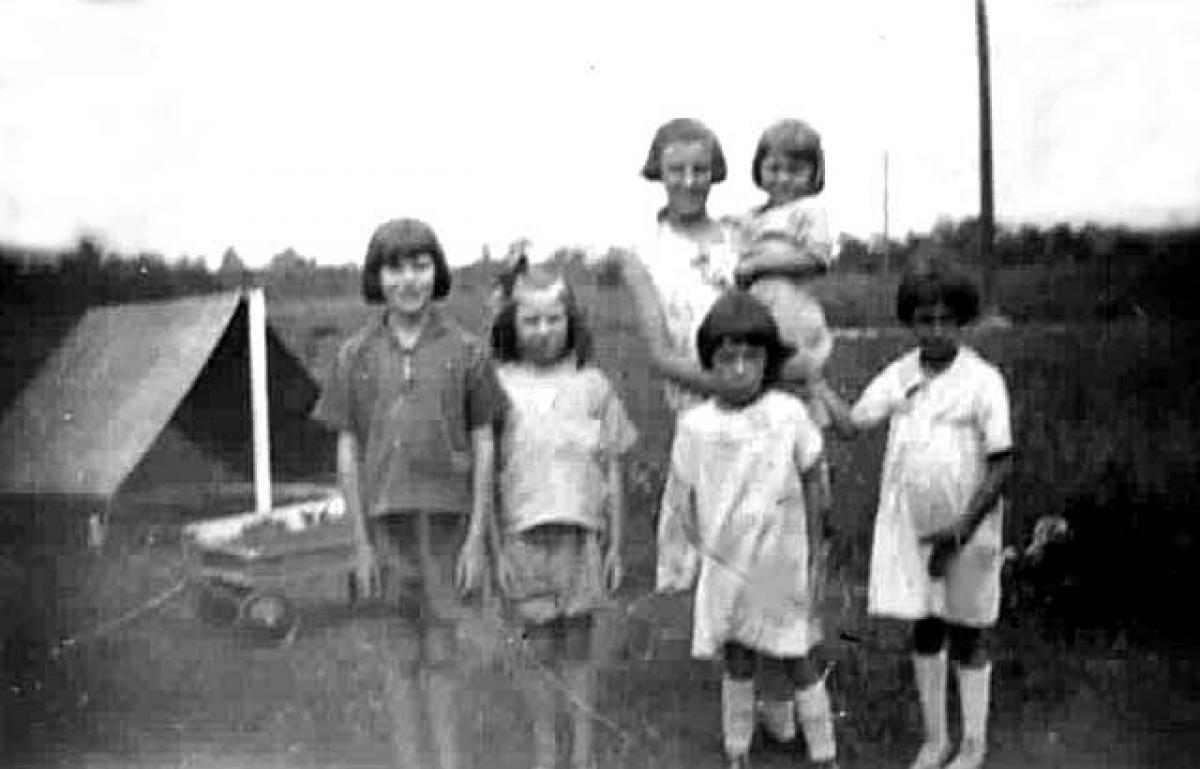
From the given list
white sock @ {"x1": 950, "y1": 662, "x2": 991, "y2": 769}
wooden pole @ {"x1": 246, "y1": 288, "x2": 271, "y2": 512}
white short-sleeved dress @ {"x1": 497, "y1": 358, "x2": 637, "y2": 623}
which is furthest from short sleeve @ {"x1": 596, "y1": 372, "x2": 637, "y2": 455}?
white sock @ {"x1": 950, "y1": 662, "x2": 991, "y2": 769}

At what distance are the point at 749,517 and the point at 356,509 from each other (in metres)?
0.50

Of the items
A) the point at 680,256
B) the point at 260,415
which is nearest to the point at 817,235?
the point at 680,256

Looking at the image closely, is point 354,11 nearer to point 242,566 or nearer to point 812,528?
point 242,566

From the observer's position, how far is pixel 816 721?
1.93 m

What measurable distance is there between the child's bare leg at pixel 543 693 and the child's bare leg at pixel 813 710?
0.31 m

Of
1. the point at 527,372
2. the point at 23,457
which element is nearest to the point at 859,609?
the point at 527,372

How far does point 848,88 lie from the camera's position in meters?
2.02

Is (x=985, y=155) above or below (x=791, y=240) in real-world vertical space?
above

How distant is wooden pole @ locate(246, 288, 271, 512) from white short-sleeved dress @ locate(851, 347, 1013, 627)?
788mm

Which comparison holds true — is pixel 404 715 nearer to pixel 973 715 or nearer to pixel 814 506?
pixel 814 506

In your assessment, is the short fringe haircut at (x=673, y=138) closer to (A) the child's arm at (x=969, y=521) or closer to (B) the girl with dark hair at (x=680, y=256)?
(B) the girl with dark hair at (x=680, y=256)

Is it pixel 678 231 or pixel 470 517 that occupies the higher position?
pixel 678 231

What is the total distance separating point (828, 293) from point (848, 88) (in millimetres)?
294

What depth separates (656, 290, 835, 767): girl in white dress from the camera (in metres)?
1.87
